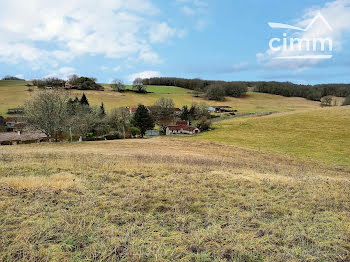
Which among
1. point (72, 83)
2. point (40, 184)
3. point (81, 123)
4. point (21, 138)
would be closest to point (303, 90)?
point (72, 83)

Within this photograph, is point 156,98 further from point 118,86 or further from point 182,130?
point 182,130

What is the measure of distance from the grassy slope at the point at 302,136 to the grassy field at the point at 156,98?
43086 mm

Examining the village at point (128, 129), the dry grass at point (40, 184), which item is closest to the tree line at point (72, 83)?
the village at point (128, 129)

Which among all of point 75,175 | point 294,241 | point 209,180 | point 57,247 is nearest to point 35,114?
point 75,175

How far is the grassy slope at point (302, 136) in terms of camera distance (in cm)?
3434

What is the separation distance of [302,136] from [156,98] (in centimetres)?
8488

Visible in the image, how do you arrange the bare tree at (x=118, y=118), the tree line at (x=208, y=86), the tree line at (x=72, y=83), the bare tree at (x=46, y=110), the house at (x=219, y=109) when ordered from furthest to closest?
1. the tree line at (x=208, y=86)
2. the tree line at (x=72, y=83)
3. the house at (x=219, y=109)
4. the bare tree at (x=118, y=118)
5. the bare tree at (x=46, y=110)

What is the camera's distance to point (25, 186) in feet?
24.9

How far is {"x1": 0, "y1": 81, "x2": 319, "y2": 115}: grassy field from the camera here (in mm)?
98762

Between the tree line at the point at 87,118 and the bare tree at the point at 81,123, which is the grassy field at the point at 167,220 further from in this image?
the bare tree at the point at 81,123

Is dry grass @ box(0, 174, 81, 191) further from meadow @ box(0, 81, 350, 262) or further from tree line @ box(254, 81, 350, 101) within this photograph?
tree line @ box(254, 81, 350, 101)

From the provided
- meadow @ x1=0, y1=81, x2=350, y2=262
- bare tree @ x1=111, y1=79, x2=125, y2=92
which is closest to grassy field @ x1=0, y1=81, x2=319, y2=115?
bare tree @ x1=111, y1=79, x2=125, y2=92

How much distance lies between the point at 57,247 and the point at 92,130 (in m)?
58.8

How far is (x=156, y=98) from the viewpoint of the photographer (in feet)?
397
